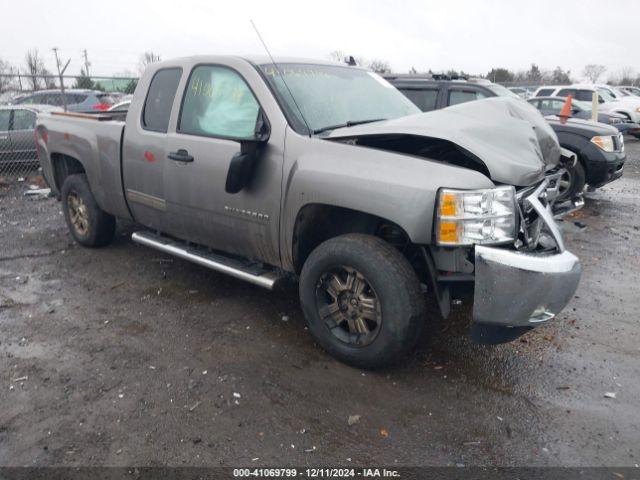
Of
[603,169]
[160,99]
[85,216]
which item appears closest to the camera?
[160,99]

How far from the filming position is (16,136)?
994 centimetres

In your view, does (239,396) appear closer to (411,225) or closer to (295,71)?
(411,225)

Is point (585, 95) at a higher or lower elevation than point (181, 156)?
lower

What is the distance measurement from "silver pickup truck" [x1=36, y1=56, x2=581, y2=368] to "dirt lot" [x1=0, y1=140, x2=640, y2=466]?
0.40m

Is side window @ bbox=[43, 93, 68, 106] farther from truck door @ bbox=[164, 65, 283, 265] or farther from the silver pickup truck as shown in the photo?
truck door @ bbox=[164, 65, 283, 265]

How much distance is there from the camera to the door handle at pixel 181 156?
396 centimetres

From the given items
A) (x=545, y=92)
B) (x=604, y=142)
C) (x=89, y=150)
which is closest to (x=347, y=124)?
(x=89, y=150)

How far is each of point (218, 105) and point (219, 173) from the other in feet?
1.92

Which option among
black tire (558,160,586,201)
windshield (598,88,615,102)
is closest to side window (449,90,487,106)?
black tire (558,160,586,201)

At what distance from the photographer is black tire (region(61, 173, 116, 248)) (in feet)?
17.5

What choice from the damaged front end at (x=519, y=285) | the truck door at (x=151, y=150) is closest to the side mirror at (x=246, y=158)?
the truck door at (x=151, y=150)

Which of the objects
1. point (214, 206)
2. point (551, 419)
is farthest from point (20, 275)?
point (551, 419)

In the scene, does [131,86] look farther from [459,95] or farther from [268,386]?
[268,386]

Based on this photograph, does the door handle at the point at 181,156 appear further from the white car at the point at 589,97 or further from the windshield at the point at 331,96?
the white car at the point at 589,97
